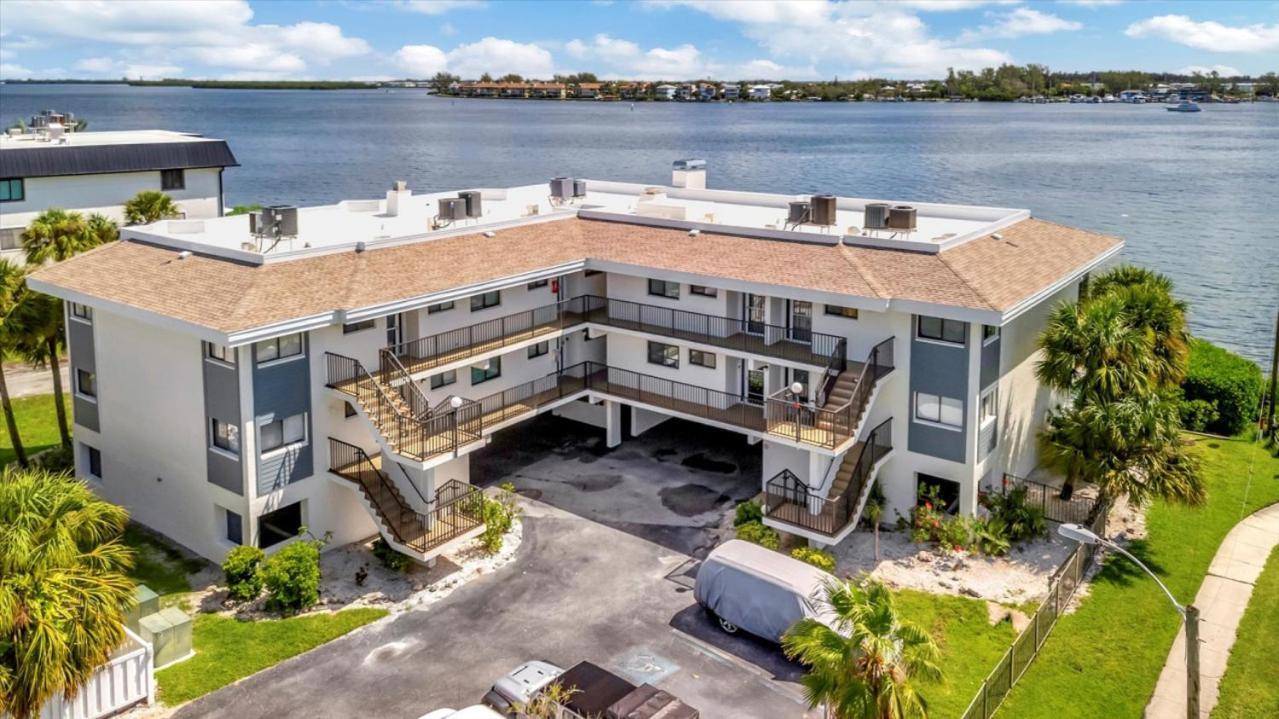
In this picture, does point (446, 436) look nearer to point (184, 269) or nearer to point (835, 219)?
point (184, 269)

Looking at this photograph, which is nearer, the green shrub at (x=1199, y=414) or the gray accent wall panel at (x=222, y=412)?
the gray accent wall panel at (x=222, y=412)

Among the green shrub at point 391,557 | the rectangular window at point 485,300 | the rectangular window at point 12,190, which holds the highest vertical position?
the rectangular window at point 12,190

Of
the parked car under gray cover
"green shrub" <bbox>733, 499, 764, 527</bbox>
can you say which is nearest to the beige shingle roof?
"green shrub" <bbox>733, 499, 764, 527</bbox>

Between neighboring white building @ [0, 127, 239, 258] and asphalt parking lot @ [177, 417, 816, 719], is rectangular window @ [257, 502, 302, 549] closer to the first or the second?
asphalt parking lot @ [177, 417, 816, 719]

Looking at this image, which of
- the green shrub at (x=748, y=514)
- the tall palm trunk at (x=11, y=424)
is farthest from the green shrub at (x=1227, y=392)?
the tall palm trunk at (x=11, y=424)

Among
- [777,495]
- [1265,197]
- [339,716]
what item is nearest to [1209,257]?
[1265,197]

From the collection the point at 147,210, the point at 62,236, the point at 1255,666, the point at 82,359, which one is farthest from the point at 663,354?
the point at 147,210

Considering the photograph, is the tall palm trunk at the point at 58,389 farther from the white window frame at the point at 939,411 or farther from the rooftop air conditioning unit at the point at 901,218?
the rooftop air conditioning unit at the point at 901,218

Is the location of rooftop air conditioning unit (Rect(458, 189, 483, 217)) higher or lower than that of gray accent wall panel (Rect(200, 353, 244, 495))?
higher
